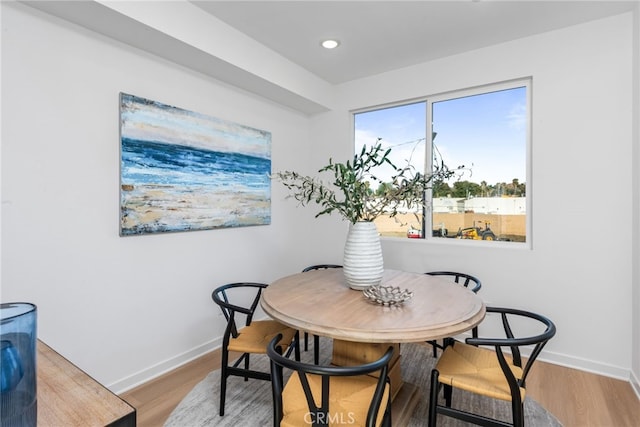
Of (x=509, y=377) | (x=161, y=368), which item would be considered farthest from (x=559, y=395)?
(x=161, y=368)

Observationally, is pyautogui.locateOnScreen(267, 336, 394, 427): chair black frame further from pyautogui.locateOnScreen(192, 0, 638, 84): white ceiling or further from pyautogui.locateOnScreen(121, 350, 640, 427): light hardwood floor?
pyautogui.locateOnScreen(192, 0, 638, 84): white ceiling

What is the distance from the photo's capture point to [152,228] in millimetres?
2354

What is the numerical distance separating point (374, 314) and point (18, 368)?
4.18 feet

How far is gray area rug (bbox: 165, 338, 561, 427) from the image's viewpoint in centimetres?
190

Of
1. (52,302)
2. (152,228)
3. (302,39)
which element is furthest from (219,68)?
(52,302)

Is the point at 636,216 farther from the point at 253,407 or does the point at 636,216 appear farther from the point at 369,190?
the point at 253,407

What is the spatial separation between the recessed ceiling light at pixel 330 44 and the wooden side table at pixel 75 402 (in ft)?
9.20

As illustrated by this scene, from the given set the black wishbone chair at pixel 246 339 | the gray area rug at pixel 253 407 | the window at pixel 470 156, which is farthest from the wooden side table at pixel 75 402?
the window at pixel 470 156

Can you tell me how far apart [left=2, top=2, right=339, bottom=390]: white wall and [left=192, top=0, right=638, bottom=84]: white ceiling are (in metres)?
0.69

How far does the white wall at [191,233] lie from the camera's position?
6.00 feet

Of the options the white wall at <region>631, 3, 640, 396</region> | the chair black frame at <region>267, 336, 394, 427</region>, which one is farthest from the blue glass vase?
the white wall at <region>631, 3, 640, 396</region>

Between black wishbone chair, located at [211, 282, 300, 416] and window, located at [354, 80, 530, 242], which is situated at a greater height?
window, located at [354, 80, 530, 242]

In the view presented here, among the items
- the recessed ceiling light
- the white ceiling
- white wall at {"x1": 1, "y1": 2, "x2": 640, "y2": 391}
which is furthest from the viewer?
the recessed ceiling light

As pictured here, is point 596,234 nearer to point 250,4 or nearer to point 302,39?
point 302,39
